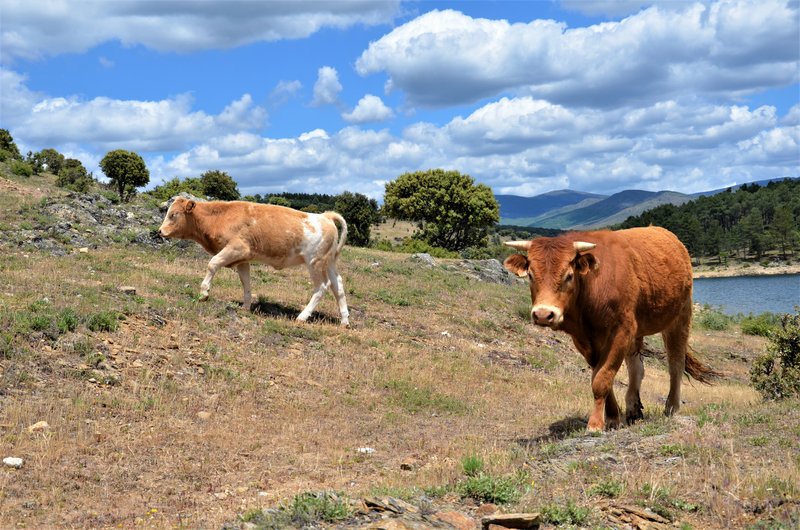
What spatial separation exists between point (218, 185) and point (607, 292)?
73274 mm

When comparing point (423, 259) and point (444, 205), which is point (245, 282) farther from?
point (444, 205)

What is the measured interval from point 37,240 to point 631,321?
18178 mm

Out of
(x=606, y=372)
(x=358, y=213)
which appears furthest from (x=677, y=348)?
(x=358, y=213)

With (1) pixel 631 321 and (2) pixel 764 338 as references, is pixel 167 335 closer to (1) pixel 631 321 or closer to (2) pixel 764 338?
(1) pixel 631 321

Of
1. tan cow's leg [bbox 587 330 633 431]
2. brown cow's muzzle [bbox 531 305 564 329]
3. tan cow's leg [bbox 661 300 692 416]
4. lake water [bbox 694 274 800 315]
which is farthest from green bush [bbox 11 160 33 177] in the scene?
lake water [bbox 694 274 800 315]

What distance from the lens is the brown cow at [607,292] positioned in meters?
8.95

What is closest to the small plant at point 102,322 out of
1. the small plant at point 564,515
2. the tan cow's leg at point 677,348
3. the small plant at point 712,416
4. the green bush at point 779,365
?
the small plant at point 564,515

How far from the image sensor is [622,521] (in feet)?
19.6

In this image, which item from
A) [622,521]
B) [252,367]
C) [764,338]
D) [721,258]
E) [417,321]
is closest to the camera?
[622,521]

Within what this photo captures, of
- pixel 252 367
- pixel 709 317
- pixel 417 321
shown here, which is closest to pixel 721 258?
pixel 709 317

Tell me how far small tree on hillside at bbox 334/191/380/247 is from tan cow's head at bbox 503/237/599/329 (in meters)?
60.7

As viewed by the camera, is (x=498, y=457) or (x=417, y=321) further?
(x=417, y=321)

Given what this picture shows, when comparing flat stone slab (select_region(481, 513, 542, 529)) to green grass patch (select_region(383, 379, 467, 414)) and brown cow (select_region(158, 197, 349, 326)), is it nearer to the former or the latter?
green grass patch (select_region(383, 379, 467, 414))

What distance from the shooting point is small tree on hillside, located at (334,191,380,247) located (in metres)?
70.6
